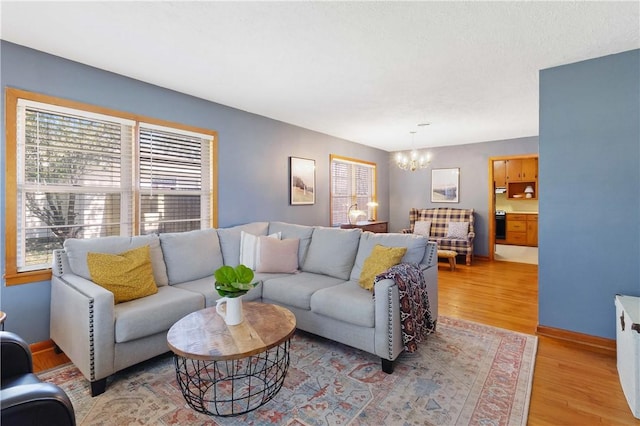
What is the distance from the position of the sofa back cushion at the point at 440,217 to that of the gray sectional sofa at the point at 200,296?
3928 mm

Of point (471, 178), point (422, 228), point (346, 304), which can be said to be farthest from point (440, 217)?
point (346, 304)

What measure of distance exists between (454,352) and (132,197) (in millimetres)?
3318

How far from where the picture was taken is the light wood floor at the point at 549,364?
1.89 metres

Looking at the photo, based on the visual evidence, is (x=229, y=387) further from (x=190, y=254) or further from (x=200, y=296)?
(x=190, y=254)

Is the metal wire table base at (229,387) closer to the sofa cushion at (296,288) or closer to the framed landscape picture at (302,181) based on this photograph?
the sofa cushion at (296,288)

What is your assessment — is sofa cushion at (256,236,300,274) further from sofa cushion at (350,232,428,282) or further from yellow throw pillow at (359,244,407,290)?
yellow throw pillow at (359,244,407,290)

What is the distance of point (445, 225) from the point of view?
663 cm

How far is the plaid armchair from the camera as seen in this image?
597 cm

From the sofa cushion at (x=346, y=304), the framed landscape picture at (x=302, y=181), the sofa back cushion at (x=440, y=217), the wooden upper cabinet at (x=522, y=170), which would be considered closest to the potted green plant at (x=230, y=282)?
the sofa cushion at (x=346, y=304)

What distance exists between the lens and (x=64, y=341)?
2359 mm

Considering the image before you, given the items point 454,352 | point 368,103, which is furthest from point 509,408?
point 368,103

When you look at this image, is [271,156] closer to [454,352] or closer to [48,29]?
[48,29]

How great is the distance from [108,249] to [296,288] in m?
1.61

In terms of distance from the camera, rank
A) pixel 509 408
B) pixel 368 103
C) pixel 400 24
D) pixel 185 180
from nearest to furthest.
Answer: pixel 509 408, pixel 400 24, pixel 185 180, pixel 368 103
